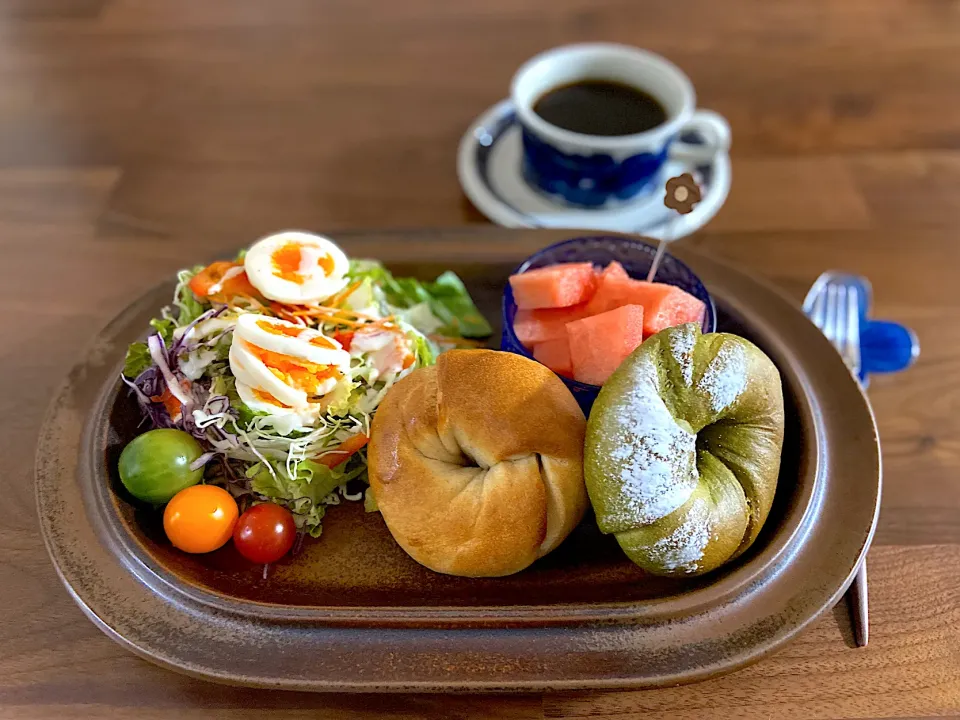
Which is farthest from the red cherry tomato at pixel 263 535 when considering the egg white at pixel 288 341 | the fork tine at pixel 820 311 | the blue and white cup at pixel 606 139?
the fork tine at pixel 820 311

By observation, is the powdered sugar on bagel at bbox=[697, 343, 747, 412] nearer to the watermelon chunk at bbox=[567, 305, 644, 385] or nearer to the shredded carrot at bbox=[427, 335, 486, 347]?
the watermelon chunk at bbox=[567, 305, 644, 385]

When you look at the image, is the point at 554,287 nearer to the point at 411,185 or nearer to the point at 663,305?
the point at 663,305

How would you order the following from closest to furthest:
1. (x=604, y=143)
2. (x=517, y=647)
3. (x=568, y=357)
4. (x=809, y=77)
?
(x=517, y=647) → (x=568, y=357) → (x=604, y=143) → (x=809, y=77)

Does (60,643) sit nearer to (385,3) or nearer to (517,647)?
(517,647)

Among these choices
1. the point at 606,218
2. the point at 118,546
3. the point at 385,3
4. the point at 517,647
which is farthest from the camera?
the point at 385,3

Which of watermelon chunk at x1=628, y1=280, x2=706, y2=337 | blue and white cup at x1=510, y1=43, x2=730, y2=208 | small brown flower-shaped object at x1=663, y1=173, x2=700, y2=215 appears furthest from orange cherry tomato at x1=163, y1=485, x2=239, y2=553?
blue and white cup at x1=510, y1=43, x2=730, y2=208

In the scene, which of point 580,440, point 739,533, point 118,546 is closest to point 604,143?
point 580,440
